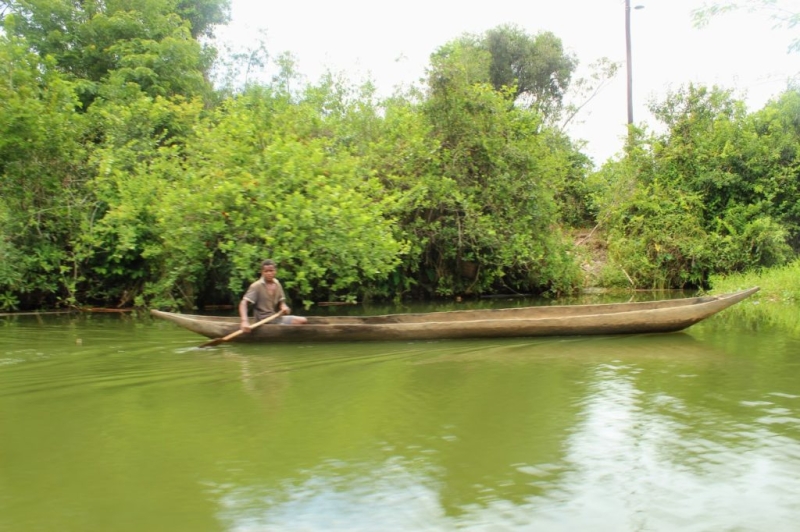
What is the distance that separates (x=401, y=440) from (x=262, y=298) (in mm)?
4130

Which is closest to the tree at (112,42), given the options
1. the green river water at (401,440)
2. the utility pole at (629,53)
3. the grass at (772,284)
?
the green river water at (401,440)

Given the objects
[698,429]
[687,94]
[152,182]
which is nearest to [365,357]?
[698,429]

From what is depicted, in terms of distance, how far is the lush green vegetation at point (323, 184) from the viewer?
1041 centimetres

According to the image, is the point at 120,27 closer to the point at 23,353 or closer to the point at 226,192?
the point at 226,192

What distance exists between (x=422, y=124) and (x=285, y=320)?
261 inches

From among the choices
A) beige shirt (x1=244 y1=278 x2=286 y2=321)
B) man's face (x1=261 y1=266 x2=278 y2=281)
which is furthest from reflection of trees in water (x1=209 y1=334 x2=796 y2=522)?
man's face (x1=261 y1=266 x2=278 y2=281)

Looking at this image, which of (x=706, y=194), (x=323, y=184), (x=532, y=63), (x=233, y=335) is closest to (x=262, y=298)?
(x=233, y=335)

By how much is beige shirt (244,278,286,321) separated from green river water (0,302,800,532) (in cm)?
87

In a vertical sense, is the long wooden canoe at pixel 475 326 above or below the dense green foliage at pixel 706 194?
below

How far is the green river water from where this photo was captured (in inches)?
127

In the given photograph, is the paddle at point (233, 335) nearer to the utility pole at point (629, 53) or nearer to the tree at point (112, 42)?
the tree at point (112, 42)

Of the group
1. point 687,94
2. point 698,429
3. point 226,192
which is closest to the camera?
point 698,429

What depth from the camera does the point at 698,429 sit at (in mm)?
4449

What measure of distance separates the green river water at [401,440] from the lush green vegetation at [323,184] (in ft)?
11.2
